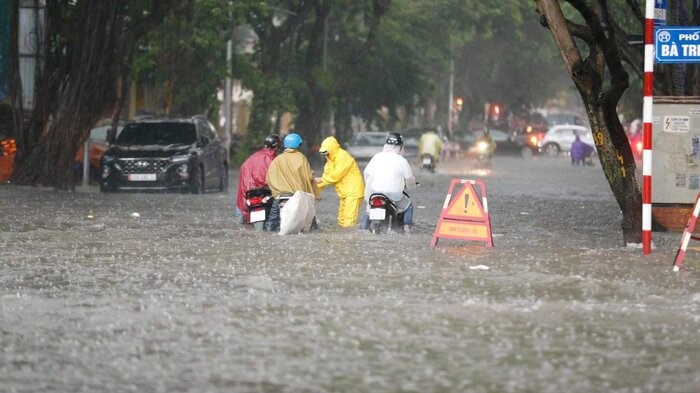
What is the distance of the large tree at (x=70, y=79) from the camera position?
32156 mm

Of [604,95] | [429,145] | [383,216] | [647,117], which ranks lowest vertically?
[383,216]

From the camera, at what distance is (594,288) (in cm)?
1352

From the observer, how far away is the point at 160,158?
105 feet

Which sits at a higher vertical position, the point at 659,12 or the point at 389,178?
the point at 659,12

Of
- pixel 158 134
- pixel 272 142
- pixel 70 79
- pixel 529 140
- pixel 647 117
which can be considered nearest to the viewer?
pixel 647 117

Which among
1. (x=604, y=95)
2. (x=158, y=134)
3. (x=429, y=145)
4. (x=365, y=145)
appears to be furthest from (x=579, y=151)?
(x=604, y=95)

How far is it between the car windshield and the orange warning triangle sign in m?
15.4

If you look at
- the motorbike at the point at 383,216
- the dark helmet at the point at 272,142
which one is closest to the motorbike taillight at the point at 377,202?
the motorbike at the point at 383,216

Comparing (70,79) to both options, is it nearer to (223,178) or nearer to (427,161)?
(223,178)

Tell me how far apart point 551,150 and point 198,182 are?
48080 millimetres

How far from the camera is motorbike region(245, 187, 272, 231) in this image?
810 inches

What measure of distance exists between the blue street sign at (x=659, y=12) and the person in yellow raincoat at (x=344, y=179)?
4802 millimetres

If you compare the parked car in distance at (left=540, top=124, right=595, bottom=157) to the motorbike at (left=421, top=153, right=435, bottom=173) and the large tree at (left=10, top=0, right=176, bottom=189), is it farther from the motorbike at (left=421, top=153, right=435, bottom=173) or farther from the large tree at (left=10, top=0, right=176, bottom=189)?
the large tree at (left=10, top=0, right=176, bottom=189)

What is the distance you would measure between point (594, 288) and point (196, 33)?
30400mm
